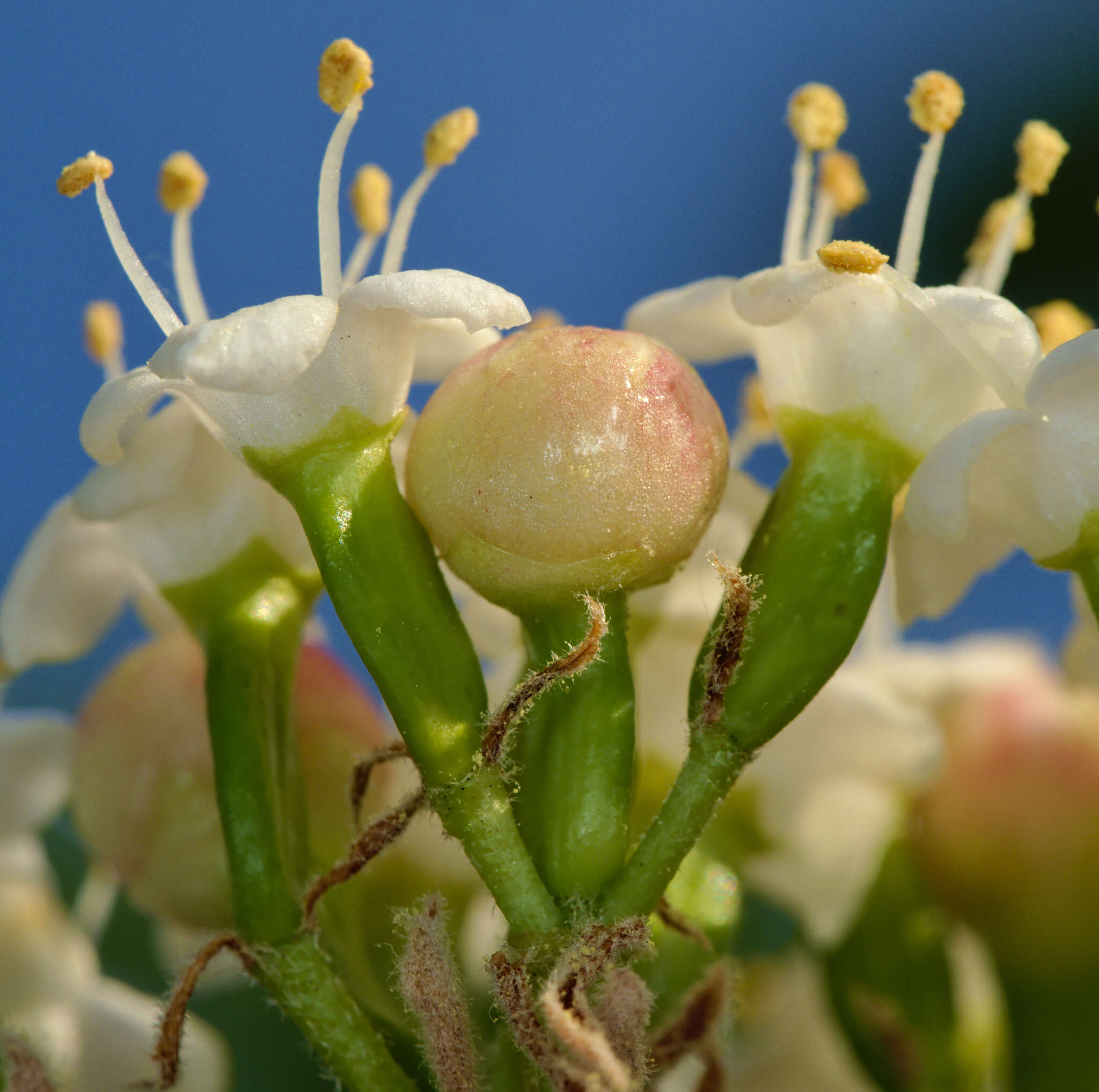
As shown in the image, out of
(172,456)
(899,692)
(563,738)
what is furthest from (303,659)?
(899,692)

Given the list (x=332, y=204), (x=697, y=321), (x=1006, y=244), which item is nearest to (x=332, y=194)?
(x=332, y=204)

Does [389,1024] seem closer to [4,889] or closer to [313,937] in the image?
[313,937]

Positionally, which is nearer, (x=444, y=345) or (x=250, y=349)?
(x=250, y=349)

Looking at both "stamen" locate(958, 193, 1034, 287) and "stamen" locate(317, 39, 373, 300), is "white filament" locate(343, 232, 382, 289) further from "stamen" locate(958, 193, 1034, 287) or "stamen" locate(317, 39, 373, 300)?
"stamen" locate(958, 193, 1034, 287)

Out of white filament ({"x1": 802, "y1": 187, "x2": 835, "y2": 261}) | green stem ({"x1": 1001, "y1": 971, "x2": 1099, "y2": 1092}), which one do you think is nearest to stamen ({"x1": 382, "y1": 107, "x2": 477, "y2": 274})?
white filament ({"x1": 802, "y1": 187, "x2": 835, "y2": 261})

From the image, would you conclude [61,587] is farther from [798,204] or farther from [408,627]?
[798,204]

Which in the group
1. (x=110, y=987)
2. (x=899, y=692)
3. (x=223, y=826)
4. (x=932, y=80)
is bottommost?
(x=110, y=987)
